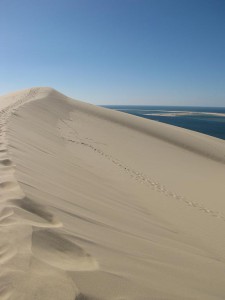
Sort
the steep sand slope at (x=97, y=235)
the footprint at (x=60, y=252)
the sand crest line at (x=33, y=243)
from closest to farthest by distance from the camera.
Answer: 1. the sand crest line at (x=33, y=243)
2. the steep sand slope at (x=97, y=235)
3. the footprint at (x=60, y=252)

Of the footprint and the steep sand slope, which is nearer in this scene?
the steep sand slope

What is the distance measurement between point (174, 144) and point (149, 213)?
42.3 feet

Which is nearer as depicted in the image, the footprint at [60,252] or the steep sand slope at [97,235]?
the steep sand slope at [97,235]

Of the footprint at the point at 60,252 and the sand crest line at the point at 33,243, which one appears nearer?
the sand crest line at the point at 33,243

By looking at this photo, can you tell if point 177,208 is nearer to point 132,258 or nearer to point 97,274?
point 132,258

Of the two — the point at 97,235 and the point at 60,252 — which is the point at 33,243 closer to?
the point at 60,252

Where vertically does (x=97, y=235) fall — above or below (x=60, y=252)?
below

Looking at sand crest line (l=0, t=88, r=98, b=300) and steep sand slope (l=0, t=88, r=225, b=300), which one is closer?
sand crest line (l=0, t=88, r=98, b=300)

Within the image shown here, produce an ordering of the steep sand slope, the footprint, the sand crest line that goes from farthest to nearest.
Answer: the footprint → the steep sand slope → the sand crest line

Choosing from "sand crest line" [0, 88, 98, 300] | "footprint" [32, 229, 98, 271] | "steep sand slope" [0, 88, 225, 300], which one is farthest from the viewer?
"footprint" [32, 229, 98, 271]

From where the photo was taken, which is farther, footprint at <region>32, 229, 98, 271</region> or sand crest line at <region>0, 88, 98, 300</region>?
footprint at <region>32, 229, 98, 271</region>

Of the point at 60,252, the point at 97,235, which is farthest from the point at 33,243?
the point at 97,235

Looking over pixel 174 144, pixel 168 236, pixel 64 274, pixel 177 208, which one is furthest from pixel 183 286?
pixel 174 144

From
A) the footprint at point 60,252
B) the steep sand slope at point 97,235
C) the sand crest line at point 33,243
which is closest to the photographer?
the sand crest line at point 33,243
